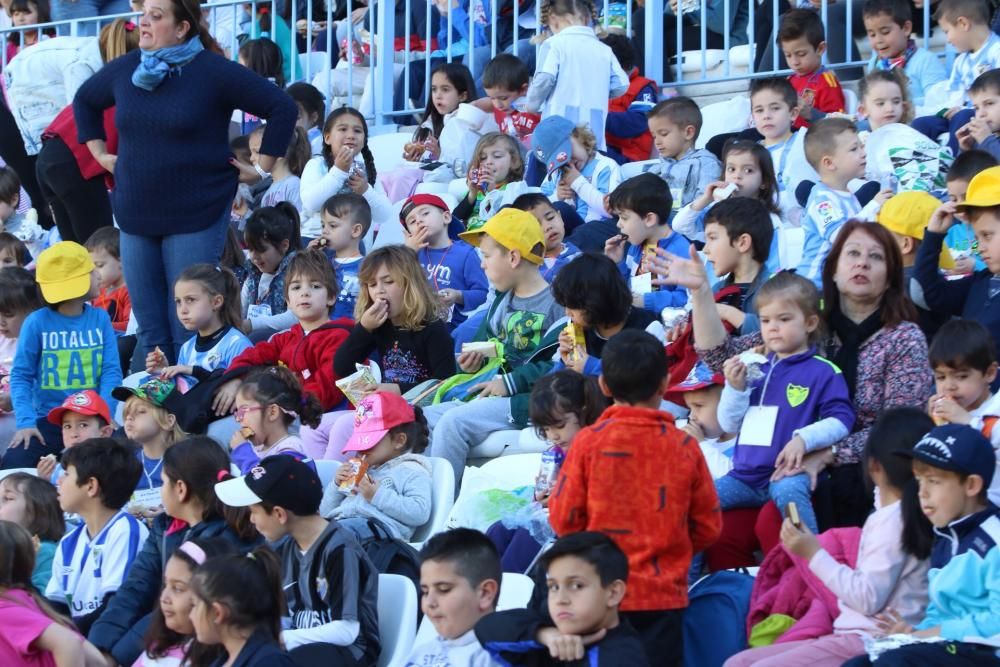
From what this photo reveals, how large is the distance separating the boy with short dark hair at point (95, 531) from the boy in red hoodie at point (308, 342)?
99cm

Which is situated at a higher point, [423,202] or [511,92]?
[511,92]

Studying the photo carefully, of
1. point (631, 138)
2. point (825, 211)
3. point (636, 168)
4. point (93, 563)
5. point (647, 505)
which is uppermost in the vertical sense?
point (631, 138)

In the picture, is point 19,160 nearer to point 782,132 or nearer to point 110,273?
point 110,273

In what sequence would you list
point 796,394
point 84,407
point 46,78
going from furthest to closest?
1. point 46,78
2. point 84,407
3. point 796,394

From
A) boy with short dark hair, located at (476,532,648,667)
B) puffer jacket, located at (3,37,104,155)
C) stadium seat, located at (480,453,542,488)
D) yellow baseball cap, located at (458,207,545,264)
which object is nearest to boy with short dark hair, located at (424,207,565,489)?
yellow baseball cap, located at (458,207,545,264)

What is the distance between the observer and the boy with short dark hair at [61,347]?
8750mm

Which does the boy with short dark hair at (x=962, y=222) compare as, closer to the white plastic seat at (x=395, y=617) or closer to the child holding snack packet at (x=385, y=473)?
the child holding snack packet at (x=385, y=473)

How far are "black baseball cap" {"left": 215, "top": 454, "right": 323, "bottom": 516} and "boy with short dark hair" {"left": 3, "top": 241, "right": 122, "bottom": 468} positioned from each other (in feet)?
9.47

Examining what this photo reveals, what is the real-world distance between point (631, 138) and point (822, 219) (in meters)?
2.97

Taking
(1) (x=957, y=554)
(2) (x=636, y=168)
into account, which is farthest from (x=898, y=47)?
(1) (x=957, y=554)

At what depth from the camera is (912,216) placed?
7.26 m

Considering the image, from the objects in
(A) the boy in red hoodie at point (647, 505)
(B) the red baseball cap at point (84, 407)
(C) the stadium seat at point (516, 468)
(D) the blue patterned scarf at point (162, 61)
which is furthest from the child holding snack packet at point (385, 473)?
(D) the blue patterned scarf at point (162, 61)

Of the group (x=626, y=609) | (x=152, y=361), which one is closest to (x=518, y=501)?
(x=626, y=609)

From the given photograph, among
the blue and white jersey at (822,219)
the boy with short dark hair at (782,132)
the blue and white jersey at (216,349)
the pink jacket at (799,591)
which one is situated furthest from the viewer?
the boy with short dark hair at (782,132)
